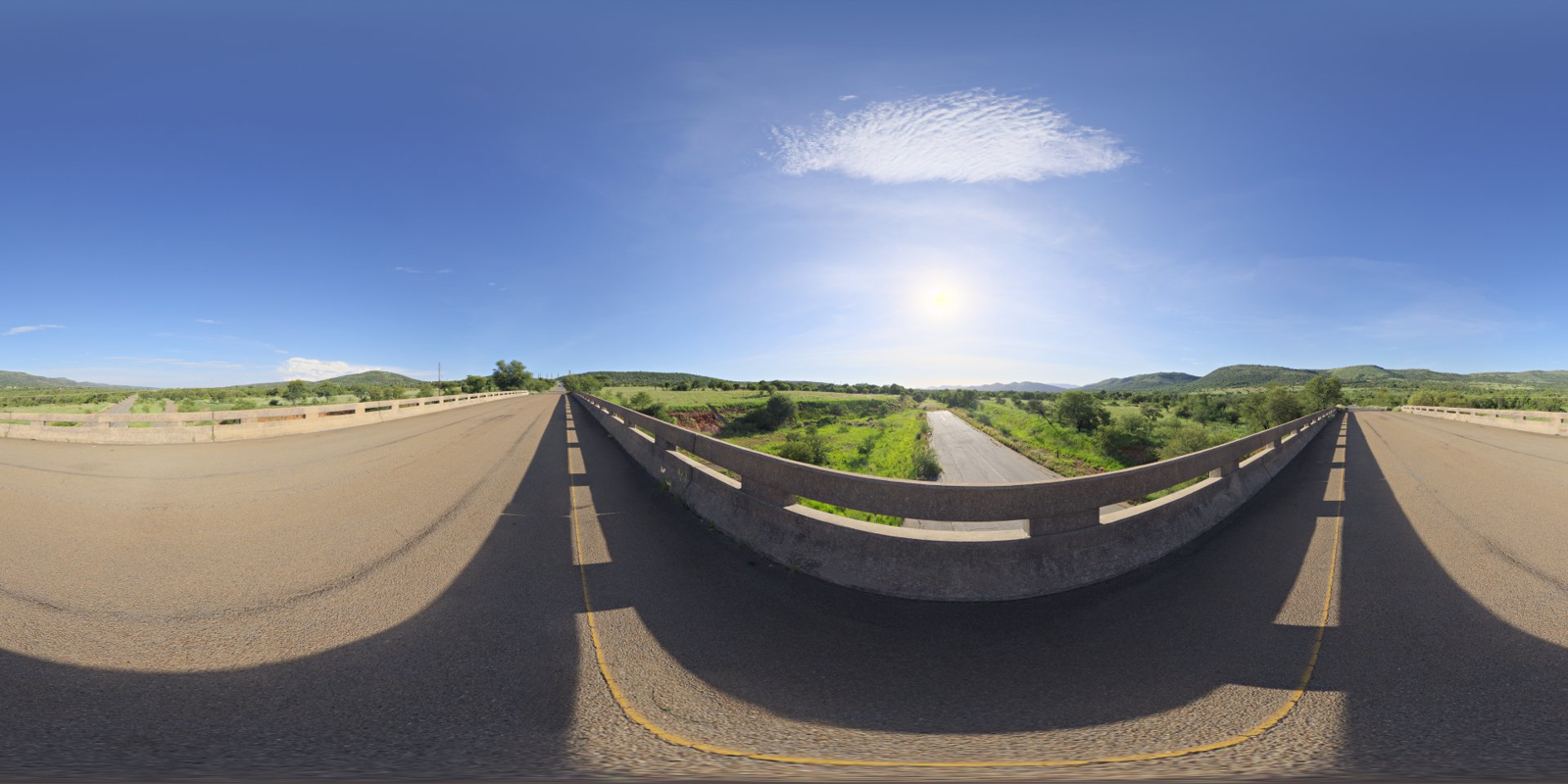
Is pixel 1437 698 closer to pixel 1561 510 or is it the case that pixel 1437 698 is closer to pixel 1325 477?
pixel 1561 510

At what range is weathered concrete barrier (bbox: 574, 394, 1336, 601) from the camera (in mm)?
4191

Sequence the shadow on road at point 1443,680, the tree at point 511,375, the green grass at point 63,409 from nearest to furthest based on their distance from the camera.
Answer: the shadow on road at point 1443,680
the green grass at point 63,409
the tree at point 511,375

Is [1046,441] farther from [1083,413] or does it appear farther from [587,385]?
[587,385]

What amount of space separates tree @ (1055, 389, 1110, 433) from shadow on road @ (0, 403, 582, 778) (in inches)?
706

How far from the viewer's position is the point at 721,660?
326 cm

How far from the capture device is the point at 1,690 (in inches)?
116

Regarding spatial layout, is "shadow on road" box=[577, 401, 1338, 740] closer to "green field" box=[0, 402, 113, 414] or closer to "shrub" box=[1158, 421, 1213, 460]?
"shrub" box=[1158, 421, 1213, 460]

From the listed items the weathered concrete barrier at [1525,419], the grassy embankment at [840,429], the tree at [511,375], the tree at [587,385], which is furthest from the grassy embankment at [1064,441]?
the tree at [511,375]

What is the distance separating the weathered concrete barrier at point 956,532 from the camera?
4191 millimetres

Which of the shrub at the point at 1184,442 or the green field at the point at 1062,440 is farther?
the shrub at the point at 1184,442

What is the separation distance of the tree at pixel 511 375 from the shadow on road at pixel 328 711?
5624 inches

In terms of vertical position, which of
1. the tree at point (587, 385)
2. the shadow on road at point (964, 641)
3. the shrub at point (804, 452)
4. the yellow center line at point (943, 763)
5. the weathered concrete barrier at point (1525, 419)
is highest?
the tree at point (587, 385)

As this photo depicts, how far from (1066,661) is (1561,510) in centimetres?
996

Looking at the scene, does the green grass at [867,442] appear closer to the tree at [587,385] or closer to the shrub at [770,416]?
the shrub at [770,416]
